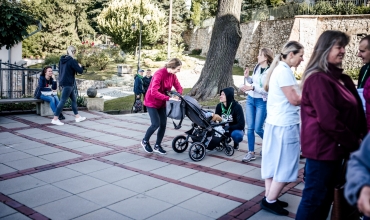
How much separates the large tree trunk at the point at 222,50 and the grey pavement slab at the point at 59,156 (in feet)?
26.9

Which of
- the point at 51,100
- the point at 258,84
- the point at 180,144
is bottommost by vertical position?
the point at 180,144

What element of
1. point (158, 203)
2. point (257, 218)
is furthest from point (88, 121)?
point (257, 218)

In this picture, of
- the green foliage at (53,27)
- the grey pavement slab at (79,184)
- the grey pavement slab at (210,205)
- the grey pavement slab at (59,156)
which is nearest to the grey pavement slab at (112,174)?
the grey pavement slab at (79,184)

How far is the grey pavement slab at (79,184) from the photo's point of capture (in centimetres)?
480

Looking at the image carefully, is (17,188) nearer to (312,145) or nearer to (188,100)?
(188,100)

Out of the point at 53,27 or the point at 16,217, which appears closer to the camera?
the point at 16,217

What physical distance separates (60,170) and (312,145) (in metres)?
4.06

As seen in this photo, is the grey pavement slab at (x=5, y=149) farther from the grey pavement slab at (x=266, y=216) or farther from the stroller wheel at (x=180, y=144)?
the grey pavement slab at (x=266, y=216)

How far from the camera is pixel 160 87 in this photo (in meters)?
6.24

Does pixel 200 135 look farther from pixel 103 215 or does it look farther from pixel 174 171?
pixel 103 215

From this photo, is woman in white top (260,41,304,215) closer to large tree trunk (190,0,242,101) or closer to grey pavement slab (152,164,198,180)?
grey pavement slab (152,164,198,180)

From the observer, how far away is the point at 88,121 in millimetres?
9773

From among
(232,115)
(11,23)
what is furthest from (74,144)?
(11,23)

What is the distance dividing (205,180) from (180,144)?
1.66 meters
